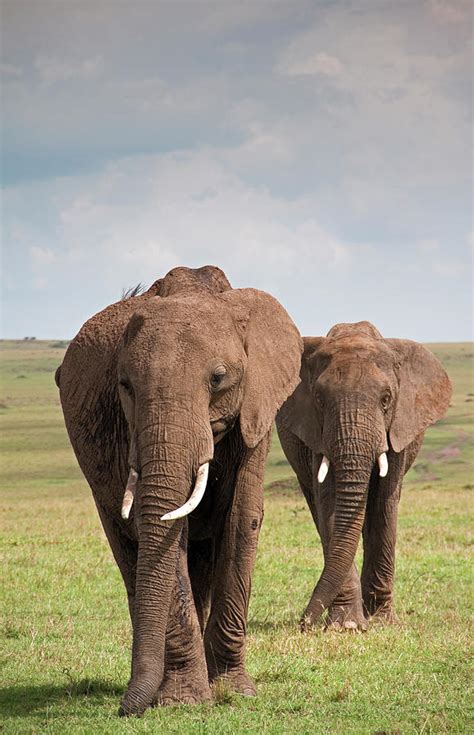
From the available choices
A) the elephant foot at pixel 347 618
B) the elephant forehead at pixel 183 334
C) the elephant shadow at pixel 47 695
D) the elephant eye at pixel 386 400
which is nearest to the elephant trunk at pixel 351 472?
the elephant eye at pixel 386 400

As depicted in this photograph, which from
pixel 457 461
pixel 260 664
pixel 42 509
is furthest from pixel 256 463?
pixel 457 461

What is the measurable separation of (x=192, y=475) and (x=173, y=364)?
2.29ft

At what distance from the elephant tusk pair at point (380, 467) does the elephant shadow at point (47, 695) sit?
153 inches

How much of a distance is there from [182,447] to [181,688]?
174 centimetres

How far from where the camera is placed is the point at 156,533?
748cm

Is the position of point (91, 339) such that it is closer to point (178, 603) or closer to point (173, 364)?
point (173, 364)

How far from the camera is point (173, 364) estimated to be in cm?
751

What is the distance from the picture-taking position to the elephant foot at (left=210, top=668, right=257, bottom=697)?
850cm

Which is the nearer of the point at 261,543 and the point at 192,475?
the point at 192,475

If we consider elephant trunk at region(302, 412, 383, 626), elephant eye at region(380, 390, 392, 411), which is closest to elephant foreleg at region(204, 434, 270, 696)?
elephant trunk at region(302, 412, 383, 626)

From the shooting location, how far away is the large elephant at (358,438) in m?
12.3

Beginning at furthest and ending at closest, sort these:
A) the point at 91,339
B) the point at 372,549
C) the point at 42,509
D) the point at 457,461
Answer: the point at 457,461, the point at 42,509, the point at 372,549, the point at 91,339

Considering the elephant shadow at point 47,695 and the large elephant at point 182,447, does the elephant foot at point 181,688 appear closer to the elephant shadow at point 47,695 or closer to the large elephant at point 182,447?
the large elephant at point 182,447

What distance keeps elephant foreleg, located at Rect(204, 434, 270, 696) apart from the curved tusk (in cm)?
90
